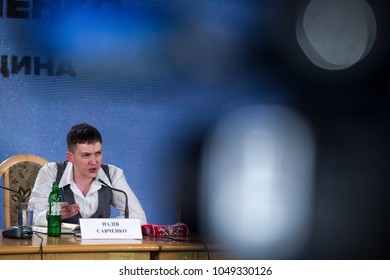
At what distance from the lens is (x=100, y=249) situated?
107 inches

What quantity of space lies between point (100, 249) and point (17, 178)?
1.00m

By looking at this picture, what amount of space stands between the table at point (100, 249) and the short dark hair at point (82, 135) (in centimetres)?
68

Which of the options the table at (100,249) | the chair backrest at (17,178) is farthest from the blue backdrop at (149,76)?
the table at (100,249)

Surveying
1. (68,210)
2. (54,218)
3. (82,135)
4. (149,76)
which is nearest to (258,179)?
(149,76)

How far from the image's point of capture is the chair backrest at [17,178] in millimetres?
3516

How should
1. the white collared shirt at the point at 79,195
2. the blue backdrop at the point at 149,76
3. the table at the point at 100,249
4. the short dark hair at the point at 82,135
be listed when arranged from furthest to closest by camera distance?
the blue backdrop at the point at 149,76, the short dark hair at the point at 82,135, the white collared shirt at the point at 79,195, the table at the point at 100,249

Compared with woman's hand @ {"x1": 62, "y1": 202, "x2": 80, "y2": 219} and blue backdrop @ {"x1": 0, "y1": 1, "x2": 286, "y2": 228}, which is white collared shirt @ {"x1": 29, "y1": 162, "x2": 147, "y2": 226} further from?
blue backdrop @ {"x1": 0, "y1": 1, "x2": 286, "y2": 228}

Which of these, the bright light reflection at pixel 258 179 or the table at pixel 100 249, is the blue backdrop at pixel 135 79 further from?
the table at pixel 100 249

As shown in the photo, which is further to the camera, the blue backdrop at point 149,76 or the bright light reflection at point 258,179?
the blue backdrop at point 149,76

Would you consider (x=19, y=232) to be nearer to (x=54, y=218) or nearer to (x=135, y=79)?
(x=54, y=218)

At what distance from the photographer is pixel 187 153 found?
Result: 4.02 meters

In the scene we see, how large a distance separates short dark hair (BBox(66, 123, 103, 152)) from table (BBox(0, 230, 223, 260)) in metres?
0.68

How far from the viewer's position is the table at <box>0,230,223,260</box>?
265cm
